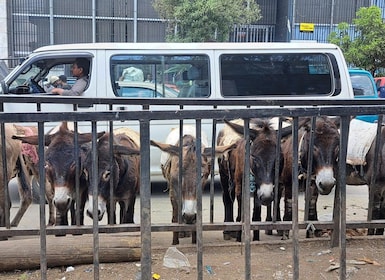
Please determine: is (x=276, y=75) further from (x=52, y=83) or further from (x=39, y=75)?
(x=39, y=75)

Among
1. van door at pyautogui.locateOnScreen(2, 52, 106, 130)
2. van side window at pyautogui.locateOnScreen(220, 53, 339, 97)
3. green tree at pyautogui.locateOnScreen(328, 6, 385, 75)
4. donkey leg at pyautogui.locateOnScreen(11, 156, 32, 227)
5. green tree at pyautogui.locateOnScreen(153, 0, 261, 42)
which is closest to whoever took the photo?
donkey leg at pyautogui.locateOnScreen(11, 156, 32, 227)

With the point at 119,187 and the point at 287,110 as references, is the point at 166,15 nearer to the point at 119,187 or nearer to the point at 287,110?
the point at 119,187

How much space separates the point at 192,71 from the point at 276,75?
4.71 feet

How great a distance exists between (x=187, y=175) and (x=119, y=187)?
0.90 metres

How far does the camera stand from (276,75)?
726cm

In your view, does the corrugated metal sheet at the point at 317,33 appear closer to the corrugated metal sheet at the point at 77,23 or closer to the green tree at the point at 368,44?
the green tree at the point at 368,44

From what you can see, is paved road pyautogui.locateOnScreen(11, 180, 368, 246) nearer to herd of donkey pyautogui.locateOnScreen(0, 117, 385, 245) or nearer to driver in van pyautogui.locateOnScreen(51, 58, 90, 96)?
herd of donkey pyautogui.locateOnScreen(0, 117, 385, 245)

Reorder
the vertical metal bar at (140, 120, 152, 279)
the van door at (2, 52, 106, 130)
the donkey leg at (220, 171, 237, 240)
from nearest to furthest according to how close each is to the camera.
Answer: the vertical metal bar at (140, 120, 152, 279), the donkey leg at (220, 171, 237, 240), the van door at (2, 52, 106, 130)

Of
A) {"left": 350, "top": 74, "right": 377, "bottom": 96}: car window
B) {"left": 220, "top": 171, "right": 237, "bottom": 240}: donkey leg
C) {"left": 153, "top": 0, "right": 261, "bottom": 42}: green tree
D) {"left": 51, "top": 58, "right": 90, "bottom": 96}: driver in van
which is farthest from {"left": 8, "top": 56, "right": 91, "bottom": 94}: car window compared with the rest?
{"left": 153, "top": 0, "right": 261, "bottom": 42}: green tree

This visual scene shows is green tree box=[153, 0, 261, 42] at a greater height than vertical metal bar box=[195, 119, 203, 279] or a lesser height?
greater

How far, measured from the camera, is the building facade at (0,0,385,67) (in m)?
22.7

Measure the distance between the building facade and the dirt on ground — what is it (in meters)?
19.8

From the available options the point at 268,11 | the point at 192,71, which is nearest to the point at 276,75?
the point at 192,71

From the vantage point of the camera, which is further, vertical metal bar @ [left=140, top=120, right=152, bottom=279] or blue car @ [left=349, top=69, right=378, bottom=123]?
blue car @ [left=349, top=69, right=378, bottom=123]
